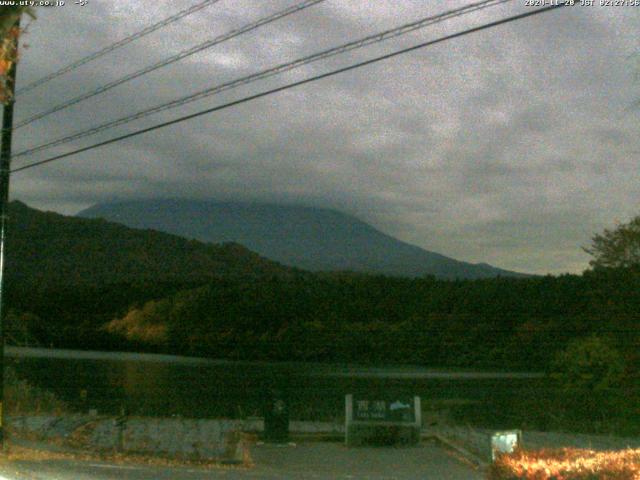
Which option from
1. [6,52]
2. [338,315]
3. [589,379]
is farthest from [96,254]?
[6,52]

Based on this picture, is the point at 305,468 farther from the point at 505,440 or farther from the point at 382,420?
the point at 382,420

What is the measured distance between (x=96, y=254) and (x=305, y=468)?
37.0 meters

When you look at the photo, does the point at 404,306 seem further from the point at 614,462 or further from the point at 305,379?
the point at 614,462

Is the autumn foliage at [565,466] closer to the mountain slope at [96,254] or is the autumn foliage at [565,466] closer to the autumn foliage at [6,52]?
the autumn foliage at [6,52]

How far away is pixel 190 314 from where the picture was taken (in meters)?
45.4

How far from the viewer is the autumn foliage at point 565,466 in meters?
7.91

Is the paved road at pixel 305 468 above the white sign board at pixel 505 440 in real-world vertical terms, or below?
below

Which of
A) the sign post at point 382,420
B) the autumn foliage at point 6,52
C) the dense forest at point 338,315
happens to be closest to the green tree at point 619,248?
the dense forest at point 338,315

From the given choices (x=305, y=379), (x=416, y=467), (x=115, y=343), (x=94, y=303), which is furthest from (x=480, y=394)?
(x=94, y=303)

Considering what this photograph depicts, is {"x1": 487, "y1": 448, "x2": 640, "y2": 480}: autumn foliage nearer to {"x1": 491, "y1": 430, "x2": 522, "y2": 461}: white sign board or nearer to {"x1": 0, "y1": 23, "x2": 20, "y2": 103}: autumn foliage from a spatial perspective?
{"x1": 491, "y1": 430, "x2": 522, "y2": 461}: white sign board

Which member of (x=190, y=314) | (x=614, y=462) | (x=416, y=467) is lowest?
(x=416, y=467)

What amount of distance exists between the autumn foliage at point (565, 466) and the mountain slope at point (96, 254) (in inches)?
1614

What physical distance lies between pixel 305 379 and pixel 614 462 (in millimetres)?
29106

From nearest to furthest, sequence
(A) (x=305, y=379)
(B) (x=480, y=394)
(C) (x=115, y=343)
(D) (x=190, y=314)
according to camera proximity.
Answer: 1. (B) (x=480, y=394)
2. (A) (x=305, y=379)
3. (C) (x=115, y=343)
4. (D) (x=190, y=314)
